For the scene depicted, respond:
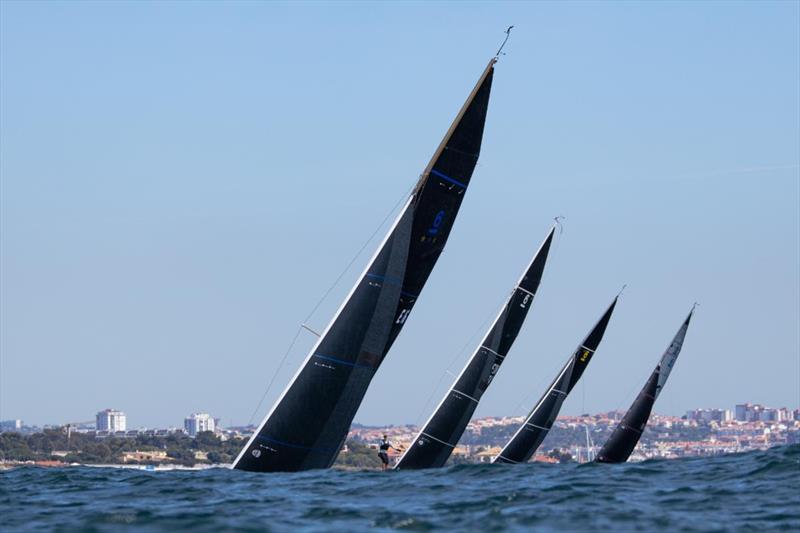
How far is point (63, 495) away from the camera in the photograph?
23859 millimetres

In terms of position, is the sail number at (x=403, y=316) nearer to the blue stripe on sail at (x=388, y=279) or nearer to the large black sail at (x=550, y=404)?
the blue stripe on sail at (x=388, y=279)

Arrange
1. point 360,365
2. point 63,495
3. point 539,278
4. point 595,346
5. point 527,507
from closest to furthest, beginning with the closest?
1. point 527,507
2. point 63,495
3. point 360,365
4. point 539,278
5. point 595,346

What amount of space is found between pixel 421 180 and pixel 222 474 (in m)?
6.52

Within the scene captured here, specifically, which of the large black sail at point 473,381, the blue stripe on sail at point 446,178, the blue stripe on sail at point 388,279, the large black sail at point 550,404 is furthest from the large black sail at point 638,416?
the blue stripe on sail at point 388,279

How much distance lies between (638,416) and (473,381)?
14.4 meters

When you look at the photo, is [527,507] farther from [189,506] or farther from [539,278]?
[539,278]

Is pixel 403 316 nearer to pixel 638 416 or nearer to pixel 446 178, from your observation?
pixel 446 178

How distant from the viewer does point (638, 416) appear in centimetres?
5622

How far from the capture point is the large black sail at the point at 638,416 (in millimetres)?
56094

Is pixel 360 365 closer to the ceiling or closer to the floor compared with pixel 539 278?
closer to the floor

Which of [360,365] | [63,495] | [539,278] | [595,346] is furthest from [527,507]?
[595,346]

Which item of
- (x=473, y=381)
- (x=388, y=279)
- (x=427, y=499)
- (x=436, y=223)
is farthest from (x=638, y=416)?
(x=427, y=499)

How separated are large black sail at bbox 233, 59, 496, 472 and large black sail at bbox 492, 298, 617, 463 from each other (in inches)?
856

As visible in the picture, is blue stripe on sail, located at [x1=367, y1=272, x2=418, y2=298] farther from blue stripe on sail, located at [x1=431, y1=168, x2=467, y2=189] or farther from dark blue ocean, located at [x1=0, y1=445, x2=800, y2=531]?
dark blue ocean, located at [x1=0, y1=445, x2=800, y2=531]
